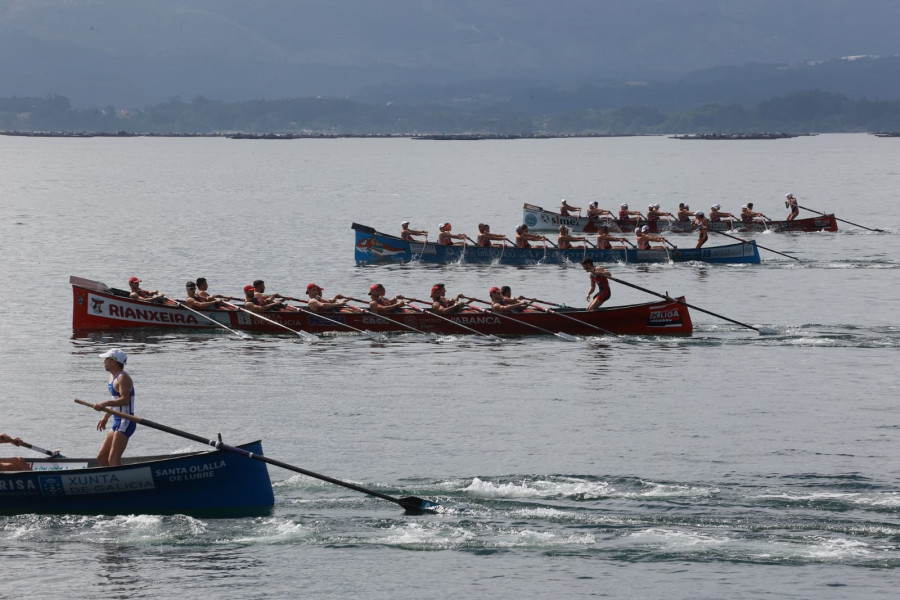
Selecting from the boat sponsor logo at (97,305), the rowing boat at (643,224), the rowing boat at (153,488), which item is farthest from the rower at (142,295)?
the rowing boat at (643,224)

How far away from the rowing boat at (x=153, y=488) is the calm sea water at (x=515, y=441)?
1.10 feet

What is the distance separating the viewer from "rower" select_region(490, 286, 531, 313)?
138 ft

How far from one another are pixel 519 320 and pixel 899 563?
22.2 meters

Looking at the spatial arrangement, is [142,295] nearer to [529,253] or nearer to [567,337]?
[567,337]

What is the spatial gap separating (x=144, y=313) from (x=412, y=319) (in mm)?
9229

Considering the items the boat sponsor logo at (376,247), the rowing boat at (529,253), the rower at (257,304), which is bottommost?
the rower at (257,304)

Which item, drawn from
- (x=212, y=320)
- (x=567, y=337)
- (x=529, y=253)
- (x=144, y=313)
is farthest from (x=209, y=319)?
(x=529, y=253)

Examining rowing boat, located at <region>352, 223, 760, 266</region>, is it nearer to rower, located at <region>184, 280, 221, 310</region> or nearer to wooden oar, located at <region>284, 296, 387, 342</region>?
rower, located at <region>184, 280, 221, 310</region>

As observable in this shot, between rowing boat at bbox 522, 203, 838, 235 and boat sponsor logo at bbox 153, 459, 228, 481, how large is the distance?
52537mm

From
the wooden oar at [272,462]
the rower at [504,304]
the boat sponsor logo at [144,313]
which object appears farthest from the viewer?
the boat sponsor logo at [144,313]

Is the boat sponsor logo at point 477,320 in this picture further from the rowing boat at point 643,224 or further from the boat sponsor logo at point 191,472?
the rowing boat at point 643,224


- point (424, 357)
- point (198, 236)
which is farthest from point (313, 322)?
point (198, 236)

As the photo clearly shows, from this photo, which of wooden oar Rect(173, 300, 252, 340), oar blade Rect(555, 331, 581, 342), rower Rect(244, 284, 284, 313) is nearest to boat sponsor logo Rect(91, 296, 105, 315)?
wooden oar Rect(173, 300, 252, 340)

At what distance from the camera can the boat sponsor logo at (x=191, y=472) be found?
23000mm
